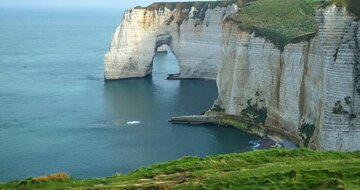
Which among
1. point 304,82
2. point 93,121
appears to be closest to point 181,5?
point 93,121

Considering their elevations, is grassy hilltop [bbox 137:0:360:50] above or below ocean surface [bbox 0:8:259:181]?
above

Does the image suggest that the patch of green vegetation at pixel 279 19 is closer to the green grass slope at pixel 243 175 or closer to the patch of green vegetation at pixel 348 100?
the patch of green vegetation at pixel 348 100

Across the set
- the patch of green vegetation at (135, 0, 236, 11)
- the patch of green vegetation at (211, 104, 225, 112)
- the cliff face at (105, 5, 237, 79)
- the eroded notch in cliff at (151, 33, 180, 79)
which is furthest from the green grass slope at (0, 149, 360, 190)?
the eroded notch in cliff at (151, 33, 180, 79)

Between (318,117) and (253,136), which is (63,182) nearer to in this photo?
(318,117)

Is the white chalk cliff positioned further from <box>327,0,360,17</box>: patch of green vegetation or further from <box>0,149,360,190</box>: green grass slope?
<box>0,149,360,190</box>: green grass slope

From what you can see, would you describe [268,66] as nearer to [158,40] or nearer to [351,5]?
[351,5]

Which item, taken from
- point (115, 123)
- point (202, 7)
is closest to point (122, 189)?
point (115, 123)

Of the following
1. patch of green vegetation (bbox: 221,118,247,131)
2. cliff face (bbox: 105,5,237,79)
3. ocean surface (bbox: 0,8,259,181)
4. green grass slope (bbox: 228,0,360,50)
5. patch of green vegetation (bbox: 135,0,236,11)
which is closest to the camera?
ocean surface (bbox: 0,8,259,181)
